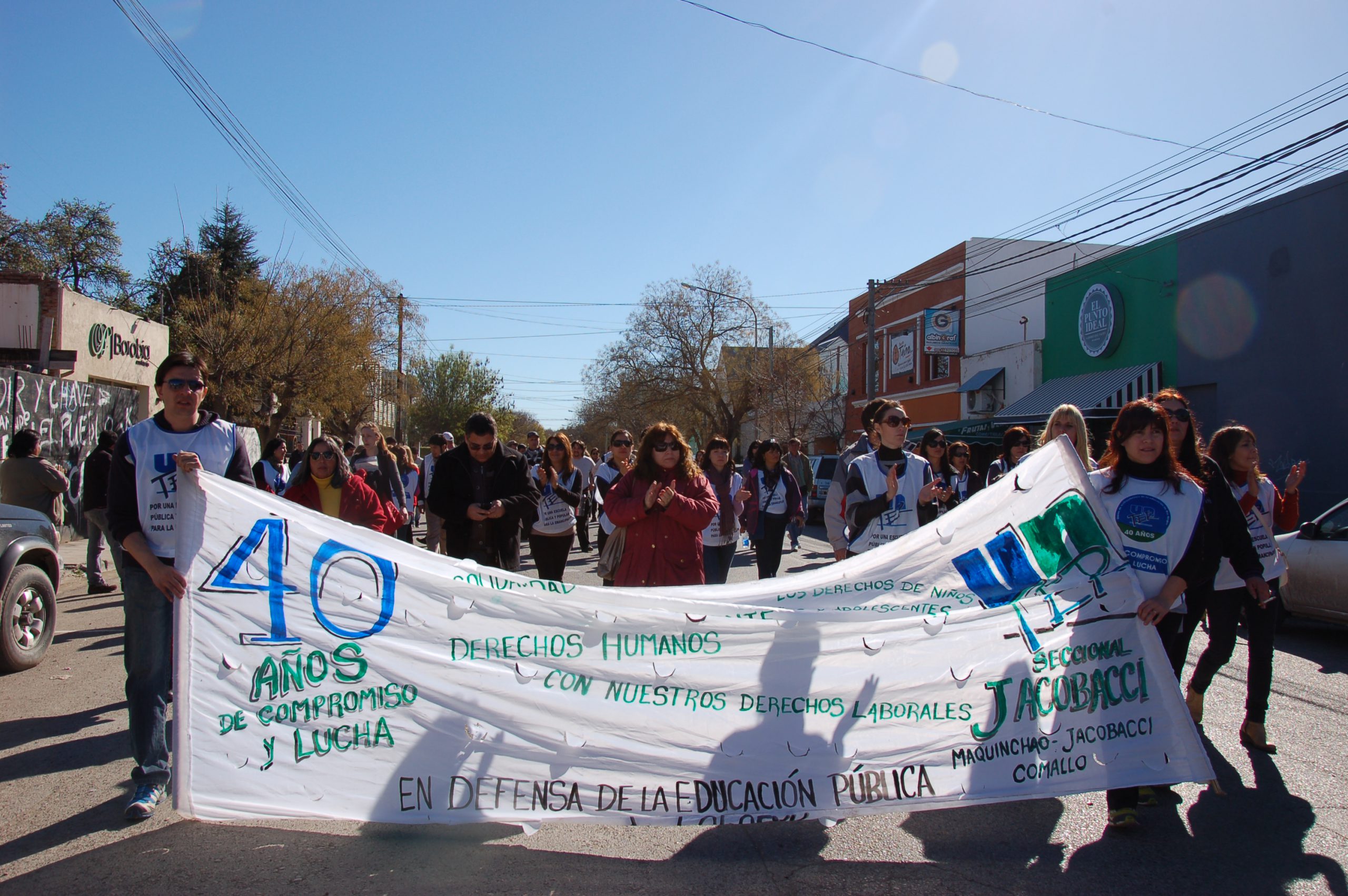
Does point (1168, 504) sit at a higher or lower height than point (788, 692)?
higher

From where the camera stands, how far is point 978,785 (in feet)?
11.0

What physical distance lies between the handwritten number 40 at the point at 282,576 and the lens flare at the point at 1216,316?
1935cm

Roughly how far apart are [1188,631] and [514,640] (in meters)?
3.31

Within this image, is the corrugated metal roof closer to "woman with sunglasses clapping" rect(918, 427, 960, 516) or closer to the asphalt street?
"woman with sunglasses clapping" rect(918, 427, 960, 516)

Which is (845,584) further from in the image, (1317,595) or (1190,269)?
(1190,269)

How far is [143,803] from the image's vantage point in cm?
358

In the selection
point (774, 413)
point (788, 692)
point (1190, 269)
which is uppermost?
point (1190, 269)

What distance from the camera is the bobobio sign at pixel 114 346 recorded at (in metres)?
18.0

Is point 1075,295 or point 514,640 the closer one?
point 514,640

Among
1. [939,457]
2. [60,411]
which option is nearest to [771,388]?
[60,411]

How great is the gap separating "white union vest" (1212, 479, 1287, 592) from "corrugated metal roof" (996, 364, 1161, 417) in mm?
14125

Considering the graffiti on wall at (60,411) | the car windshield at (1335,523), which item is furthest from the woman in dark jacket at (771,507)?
the graffiti on wall at (60,411)

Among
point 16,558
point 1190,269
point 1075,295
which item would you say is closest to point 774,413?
point 1075,295

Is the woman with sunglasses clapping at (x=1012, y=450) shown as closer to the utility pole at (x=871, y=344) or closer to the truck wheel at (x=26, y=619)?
the truck wheel at (x=26, y=619)
